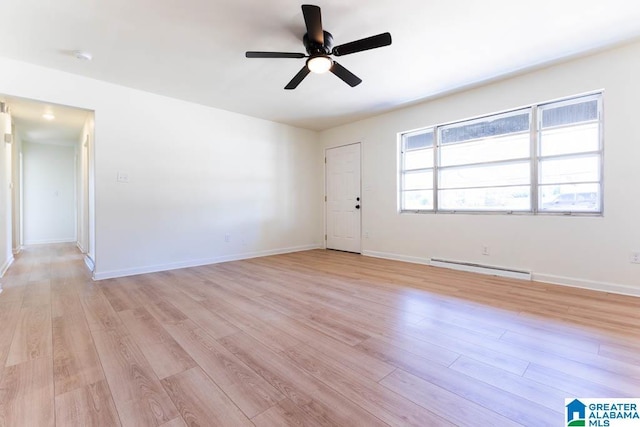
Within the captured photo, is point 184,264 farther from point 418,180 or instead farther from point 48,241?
point 48,241

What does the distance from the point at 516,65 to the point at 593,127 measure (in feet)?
3.57

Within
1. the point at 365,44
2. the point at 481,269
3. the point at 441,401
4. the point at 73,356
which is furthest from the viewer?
the point at 481,269

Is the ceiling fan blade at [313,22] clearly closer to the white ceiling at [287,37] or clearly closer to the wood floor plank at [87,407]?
the white ceiling at [287,37]

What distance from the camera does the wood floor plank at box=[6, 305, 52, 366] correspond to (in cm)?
173

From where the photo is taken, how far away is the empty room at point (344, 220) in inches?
56.0

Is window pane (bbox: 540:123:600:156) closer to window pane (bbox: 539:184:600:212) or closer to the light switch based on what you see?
window pane (bbox: 539:184:600:212)

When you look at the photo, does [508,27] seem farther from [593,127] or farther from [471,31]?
[593,127]

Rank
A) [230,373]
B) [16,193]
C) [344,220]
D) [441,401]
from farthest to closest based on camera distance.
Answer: [344,220], [16,193], [230,373], [441,401]

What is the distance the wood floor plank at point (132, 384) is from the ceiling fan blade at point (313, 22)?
2493 millimetres

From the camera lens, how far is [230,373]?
5.03 feet

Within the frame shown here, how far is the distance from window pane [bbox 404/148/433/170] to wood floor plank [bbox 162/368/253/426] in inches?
164

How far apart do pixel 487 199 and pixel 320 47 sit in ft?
9.89

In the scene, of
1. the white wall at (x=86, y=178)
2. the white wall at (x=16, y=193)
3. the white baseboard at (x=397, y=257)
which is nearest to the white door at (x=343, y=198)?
the white baseboard at (x=397, y=257)

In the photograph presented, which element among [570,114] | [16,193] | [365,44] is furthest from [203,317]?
[16,193]
